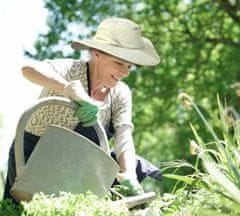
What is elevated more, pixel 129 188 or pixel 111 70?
pixel 111 70

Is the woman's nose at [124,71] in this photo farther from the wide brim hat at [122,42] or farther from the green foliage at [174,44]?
the green foliage at [174,44]

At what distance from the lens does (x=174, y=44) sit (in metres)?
12.3

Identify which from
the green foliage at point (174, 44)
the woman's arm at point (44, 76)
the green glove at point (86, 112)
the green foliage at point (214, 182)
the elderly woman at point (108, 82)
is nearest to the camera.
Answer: the green foliage at point (214, 182)

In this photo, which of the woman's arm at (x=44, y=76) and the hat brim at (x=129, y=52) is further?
the hat brim at (x=129, y=52)

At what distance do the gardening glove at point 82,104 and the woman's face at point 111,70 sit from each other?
1.10ft

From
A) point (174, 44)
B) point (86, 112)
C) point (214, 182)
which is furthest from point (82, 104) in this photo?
point (174, 44)

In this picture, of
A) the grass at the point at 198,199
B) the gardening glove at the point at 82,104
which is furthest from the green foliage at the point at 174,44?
the grass at the point at 198,199

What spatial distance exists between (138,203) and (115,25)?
977 mm

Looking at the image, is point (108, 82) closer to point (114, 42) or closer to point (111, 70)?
point (111, 70)

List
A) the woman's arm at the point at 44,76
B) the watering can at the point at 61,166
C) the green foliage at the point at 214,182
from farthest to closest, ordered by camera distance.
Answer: the woman's arm at the point at 44,76 → the watering can at the point at 61,166 → the green foliage at the point at 214,182

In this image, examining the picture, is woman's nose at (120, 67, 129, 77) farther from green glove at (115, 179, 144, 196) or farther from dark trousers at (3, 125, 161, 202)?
green glove at (115, 179, 144, 196)

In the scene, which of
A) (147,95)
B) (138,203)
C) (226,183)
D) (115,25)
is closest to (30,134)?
(115,25)

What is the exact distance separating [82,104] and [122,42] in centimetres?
53

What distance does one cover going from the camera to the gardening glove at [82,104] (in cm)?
293
